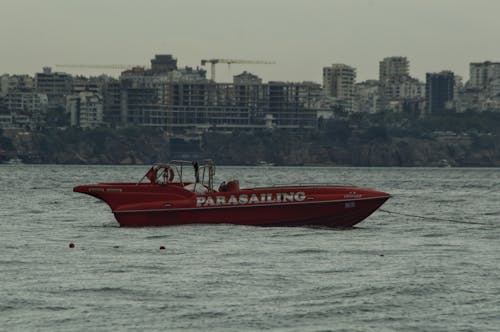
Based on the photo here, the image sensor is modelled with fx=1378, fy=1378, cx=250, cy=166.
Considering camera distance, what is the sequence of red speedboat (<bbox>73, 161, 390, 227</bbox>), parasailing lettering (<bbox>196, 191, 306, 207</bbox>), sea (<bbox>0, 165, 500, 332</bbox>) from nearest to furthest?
sea (<bbox>0, 165, 500, 332</bbox>) < parasailing lettering (<bbox>196, 191, 306, 207</bbox>) < red speedboat (<bbox>73, 161, 390, 227</bbox>)

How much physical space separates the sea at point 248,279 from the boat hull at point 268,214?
0.41m

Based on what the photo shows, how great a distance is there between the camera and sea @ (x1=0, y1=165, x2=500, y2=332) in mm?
27453

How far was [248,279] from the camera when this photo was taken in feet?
109

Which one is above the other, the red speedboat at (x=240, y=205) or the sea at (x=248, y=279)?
the red speedboat at (x=240, y=205)

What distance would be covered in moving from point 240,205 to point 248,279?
14070 millimetres

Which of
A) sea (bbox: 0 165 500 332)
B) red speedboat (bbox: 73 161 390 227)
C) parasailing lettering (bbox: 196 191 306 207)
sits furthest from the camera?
red speedboat (bbox: 73 161 390 227)

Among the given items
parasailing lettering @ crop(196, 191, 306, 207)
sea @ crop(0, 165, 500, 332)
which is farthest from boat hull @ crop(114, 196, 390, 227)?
sea @ crop(0, 165, 500, 332)

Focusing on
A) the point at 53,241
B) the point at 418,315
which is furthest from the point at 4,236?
the point at 418,315

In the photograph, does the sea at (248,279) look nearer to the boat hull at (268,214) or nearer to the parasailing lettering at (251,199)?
the boat hull at (268,214)

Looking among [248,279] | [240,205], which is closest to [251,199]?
[240,205]

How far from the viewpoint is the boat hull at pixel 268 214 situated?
1854 inches

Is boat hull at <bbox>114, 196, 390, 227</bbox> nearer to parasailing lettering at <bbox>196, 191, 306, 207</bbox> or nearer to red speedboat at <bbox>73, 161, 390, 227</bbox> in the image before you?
red speedboat at <bbox>73, 161, 390, 227</bbox>

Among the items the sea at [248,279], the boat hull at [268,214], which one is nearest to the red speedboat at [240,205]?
the boat hull at [268,214]

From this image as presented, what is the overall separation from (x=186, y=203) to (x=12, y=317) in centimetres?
1996
